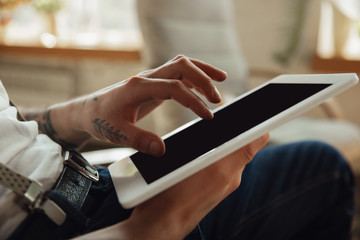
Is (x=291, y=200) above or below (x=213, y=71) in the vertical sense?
below

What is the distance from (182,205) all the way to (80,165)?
0.16 meters

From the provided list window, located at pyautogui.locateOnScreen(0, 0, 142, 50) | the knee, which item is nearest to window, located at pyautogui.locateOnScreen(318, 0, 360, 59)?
window, located at pyautogui.locateOnScreen(0, 0, 142, 50)

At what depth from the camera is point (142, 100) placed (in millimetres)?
474

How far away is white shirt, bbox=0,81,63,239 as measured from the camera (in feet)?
1.27

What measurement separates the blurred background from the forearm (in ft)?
2.62

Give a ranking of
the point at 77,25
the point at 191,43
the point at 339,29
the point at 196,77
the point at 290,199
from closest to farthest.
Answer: the point at 196,77 → the point at 290,199 → the point at 191,43 → the point at 339,29 → the point at 77,25

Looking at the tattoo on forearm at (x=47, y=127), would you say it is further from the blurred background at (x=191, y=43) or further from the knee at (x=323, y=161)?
the blurred background at (x=191, y=43)

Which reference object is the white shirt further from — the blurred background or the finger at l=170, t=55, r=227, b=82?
the blurred background

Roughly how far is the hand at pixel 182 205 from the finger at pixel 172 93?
8 cm

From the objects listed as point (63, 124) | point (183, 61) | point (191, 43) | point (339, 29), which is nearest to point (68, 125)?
point (63, 124)

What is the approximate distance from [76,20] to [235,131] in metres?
2.18

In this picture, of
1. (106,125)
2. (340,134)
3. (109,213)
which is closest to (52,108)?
(106,125)

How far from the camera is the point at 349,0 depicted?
189 cm

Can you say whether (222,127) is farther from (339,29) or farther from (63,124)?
(339,29)
